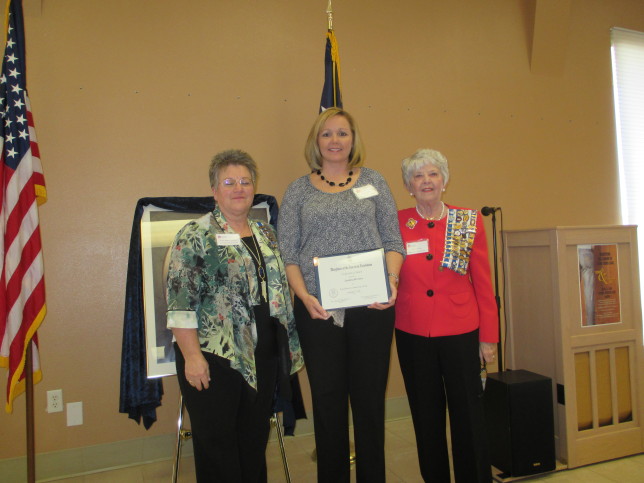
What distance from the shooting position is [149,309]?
2.29 metres

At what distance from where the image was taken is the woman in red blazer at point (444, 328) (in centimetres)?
182

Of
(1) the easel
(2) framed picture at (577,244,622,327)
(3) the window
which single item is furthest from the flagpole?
(3) the window

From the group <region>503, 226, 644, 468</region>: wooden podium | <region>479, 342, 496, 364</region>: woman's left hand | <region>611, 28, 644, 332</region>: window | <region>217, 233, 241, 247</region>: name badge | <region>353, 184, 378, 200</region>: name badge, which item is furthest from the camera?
<region>611, 28, 644, 332</region>: window

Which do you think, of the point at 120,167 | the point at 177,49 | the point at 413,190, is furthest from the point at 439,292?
the point at 177,49

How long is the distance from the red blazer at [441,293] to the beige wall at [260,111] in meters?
1.35

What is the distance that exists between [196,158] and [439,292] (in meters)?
1.72

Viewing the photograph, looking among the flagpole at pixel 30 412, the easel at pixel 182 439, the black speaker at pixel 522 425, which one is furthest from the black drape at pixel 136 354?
the black speaker at pixel 522 425

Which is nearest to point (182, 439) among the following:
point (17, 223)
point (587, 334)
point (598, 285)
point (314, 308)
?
point (314, 308)

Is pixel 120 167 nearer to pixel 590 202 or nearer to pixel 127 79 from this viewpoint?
pixel 127 79

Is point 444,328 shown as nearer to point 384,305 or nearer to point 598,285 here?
point 384,305

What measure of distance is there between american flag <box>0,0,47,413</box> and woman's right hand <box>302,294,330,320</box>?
139cm

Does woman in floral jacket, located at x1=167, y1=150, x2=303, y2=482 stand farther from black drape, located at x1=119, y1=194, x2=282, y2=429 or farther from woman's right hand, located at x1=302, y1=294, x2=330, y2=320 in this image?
black drape, located at x1=119, y1=194, x2=282, y2=429

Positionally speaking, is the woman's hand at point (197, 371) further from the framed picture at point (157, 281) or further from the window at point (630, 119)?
the window at point (630, 119)

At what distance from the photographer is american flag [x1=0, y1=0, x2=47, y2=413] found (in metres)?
2.07
